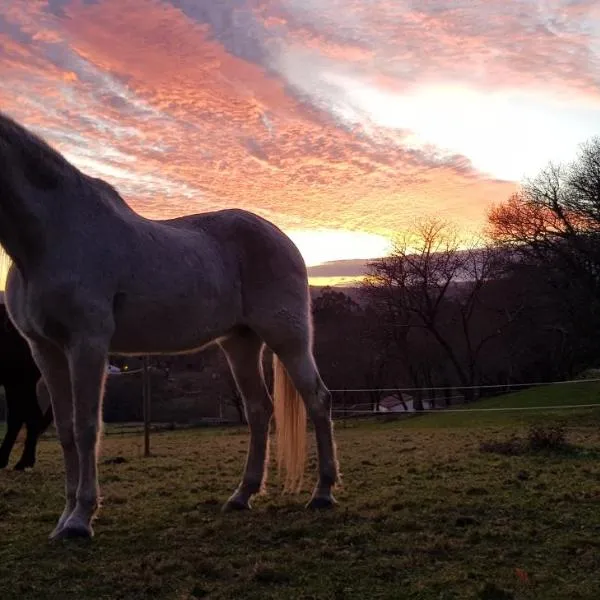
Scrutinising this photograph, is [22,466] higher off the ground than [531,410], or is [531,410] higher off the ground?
[22,466]

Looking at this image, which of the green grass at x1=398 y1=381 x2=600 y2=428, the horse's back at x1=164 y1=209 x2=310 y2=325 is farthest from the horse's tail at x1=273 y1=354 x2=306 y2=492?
the green grass at x1=398 y1=381 x2=600 y2=428

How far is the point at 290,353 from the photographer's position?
203 inches

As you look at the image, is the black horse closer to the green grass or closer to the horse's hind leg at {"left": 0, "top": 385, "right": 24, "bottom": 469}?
the horse's hind leg at {"left": 0, "top": 385, "right": 24, "bottom": 469}

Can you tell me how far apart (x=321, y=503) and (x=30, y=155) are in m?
3.15

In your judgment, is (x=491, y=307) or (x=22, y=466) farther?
(x=491, y=307)

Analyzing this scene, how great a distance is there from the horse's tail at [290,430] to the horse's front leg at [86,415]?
1.75 meters

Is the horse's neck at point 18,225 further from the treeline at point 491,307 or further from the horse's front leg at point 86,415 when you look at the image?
the treeline at point 491,307

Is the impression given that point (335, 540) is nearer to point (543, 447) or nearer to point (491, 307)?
point (543, 447)

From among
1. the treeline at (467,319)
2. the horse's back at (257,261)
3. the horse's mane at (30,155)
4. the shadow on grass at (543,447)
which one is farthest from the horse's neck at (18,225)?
the treeline at (467,319)

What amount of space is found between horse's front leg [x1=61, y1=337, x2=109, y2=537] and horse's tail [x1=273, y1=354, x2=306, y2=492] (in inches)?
68.8

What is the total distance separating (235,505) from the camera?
4.90m

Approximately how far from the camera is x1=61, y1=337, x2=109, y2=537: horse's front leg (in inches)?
157

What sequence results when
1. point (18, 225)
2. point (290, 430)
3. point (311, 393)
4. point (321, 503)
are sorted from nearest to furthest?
point (18, 225)
point (321, 503)
point (311, 393)
point (290, 430)

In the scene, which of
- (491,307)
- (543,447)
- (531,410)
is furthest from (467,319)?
(543,447)
